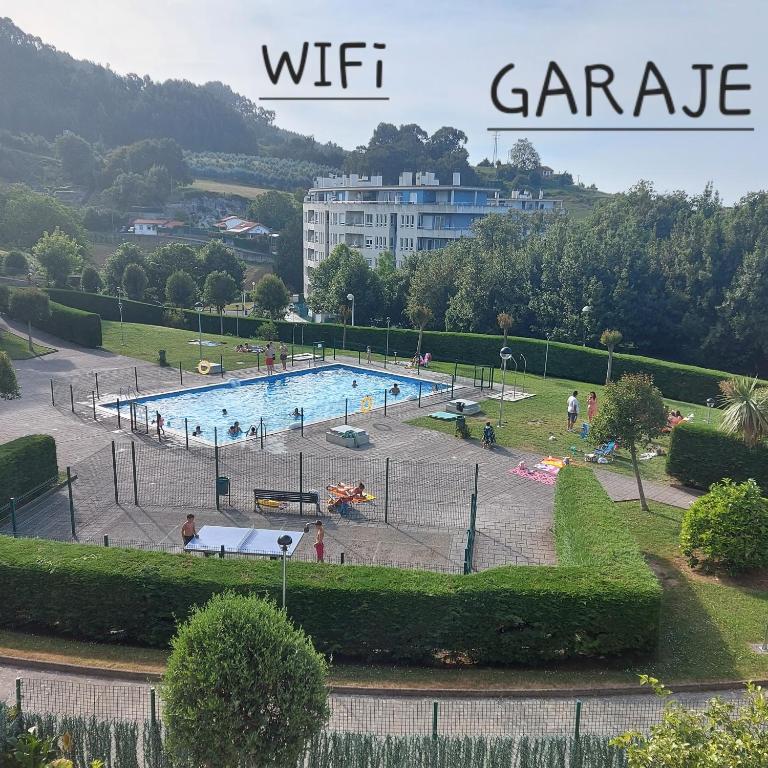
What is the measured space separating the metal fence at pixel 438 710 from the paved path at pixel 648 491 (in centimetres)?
946

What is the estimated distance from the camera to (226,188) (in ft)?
514

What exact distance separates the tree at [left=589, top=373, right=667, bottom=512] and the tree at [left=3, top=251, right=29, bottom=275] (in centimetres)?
5902

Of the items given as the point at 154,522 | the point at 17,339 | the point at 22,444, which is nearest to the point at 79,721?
the point at 154,522

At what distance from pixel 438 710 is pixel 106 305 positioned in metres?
47.4

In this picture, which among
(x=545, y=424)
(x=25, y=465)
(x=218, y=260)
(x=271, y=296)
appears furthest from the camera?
(x=218, y=260)

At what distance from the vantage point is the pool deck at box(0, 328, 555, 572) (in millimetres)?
16344

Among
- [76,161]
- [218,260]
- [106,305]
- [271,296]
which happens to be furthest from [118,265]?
[76,161]

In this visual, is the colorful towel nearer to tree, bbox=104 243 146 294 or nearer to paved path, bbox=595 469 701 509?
paved path, bbox=595 469 701 509

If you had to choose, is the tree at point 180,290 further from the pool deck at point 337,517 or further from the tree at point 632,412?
the tree at point 632,412

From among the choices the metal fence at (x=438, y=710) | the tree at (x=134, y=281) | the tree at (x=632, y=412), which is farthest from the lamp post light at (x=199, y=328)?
the metal fence at (x=438, y=710)

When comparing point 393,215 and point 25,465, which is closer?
point 25,465

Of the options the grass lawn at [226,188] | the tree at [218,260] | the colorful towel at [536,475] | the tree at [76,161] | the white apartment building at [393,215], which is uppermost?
the tree at [76,161]

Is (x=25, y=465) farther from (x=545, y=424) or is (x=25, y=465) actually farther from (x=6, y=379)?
(x=545, y=424)

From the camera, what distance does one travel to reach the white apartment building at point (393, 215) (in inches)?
2968
